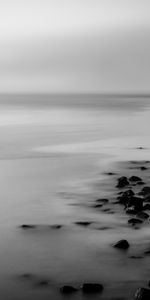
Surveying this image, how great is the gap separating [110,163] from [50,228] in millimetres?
9130

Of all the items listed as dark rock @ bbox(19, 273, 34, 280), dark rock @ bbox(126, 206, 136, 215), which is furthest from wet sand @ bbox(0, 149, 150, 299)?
dark rock @ bbox(126, 206, 136, 215)

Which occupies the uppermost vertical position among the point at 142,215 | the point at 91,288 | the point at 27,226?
the point at 142,215

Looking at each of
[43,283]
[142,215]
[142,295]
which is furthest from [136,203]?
[142,295]

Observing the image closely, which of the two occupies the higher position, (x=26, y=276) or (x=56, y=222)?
(x=56, y=222)

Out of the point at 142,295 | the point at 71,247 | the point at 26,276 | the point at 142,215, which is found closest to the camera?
the point at 142,295

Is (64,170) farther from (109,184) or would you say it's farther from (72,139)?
(72,139)

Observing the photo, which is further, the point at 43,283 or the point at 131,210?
the point at 131,210

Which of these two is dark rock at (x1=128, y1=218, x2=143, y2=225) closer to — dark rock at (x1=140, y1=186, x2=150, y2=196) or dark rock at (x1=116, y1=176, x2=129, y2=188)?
dark rock at (x1=140, y1=186, x2=150, y2=196)

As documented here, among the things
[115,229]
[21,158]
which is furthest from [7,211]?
[21,158]

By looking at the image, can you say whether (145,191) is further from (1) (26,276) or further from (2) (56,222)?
(1) (26,276)

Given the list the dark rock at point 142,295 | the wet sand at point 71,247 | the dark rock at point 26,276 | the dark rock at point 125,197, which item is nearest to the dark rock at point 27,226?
the wet sand at point 71,247

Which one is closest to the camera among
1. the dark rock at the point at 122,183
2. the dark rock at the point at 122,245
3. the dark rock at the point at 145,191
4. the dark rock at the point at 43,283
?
the dark rock at the point at 43,283

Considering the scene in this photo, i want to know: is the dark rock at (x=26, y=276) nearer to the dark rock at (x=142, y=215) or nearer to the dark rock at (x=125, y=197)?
the dark rock at (x=142, y=215)

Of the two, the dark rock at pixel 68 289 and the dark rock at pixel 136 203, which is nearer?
the dark rock at pixel 68 289
